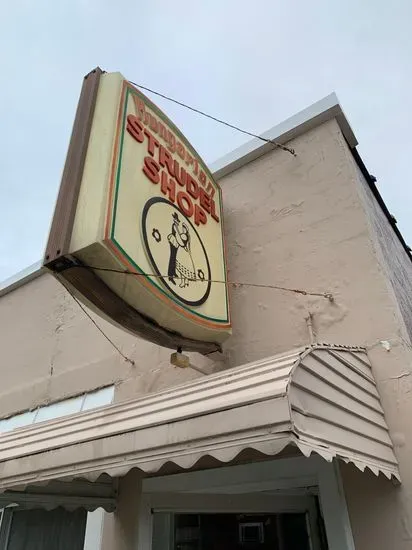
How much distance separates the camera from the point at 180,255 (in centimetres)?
348

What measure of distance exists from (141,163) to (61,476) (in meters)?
2.44

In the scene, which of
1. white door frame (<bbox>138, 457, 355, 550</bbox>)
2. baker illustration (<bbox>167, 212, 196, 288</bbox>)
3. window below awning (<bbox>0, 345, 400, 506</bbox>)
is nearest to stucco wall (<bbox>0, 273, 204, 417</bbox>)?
white door frame (<bbox>138, 457, 355, 550</bbox>)

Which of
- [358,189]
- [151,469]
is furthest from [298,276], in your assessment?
[151,469]

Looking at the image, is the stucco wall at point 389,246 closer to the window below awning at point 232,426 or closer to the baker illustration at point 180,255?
the window below awning at point 232,426

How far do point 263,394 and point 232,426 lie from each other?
22 centimetres

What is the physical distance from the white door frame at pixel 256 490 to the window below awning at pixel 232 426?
0.53m

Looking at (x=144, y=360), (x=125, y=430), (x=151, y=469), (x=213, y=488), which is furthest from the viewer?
(x=144, y=360)

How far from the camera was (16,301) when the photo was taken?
7508mm

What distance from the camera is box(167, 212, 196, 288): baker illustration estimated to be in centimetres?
332

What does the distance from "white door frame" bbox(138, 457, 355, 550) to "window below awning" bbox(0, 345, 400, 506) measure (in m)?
0.53

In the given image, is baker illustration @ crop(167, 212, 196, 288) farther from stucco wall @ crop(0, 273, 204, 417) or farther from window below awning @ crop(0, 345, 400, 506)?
stucco wall @ crop(0, 273, 204, 417)

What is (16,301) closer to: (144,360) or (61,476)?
(144,360)

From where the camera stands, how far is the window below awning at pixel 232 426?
6.39 ft

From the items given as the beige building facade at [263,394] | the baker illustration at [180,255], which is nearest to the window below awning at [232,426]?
the beige building facade at [263,394]
